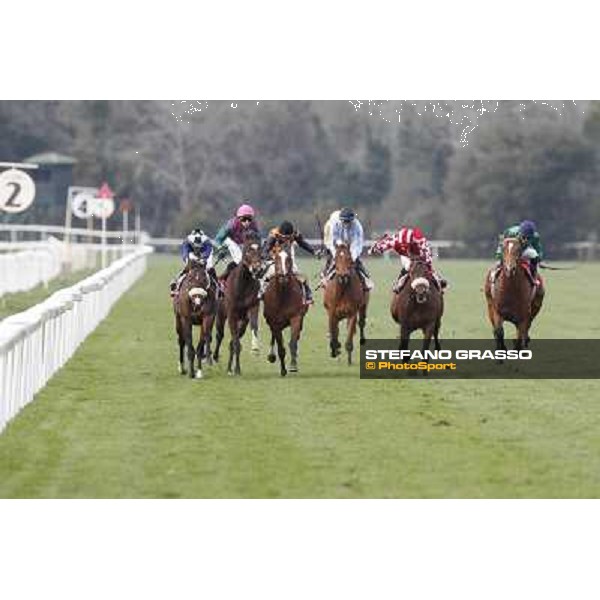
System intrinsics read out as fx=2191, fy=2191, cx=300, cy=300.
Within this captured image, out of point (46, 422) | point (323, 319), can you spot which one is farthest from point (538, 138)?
point (46, 422)

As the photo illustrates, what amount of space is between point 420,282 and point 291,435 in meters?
7.17

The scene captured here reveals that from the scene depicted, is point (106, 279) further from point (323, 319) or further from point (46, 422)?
point (46, 422)

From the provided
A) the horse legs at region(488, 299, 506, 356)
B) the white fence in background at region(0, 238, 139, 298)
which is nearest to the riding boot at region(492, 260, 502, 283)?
the horse legs at region(488, 299, 506, 356)

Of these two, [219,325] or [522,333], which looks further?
[522,333]

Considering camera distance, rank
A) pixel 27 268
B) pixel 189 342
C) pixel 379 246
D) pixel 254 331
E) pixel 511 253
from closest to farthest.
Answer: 1. pixel 189 342
2. pixel 379 246
3. pixel 511 253
4. pixel 254 331
5. pixel 27 268

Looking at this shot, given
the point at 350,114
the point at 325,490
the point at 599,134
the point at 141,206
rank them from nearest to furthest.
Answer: the point at 325,490 → the point at 599,134 → the point at 141,206 → the point at 350,114

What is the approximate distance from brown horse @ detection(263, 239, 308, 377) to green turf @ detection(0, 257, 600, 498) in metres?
0.50

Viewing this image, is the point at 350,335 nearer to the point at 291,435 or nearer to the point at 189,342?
the point at 189,342

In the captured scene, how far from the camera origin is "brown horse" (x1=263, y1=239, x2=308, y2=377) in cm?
2380

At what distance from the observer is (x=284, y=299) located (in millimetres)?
23969

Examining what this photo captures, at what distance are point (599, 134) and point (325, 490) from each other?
86604mm

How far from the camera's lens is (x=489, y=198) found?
306 feet

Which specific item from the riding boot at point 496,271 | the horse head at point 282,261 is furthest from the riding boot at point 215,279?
the riding boot at point 496,271

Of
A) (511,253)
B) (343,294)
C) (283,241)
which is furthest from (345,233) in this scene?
(283,241)
